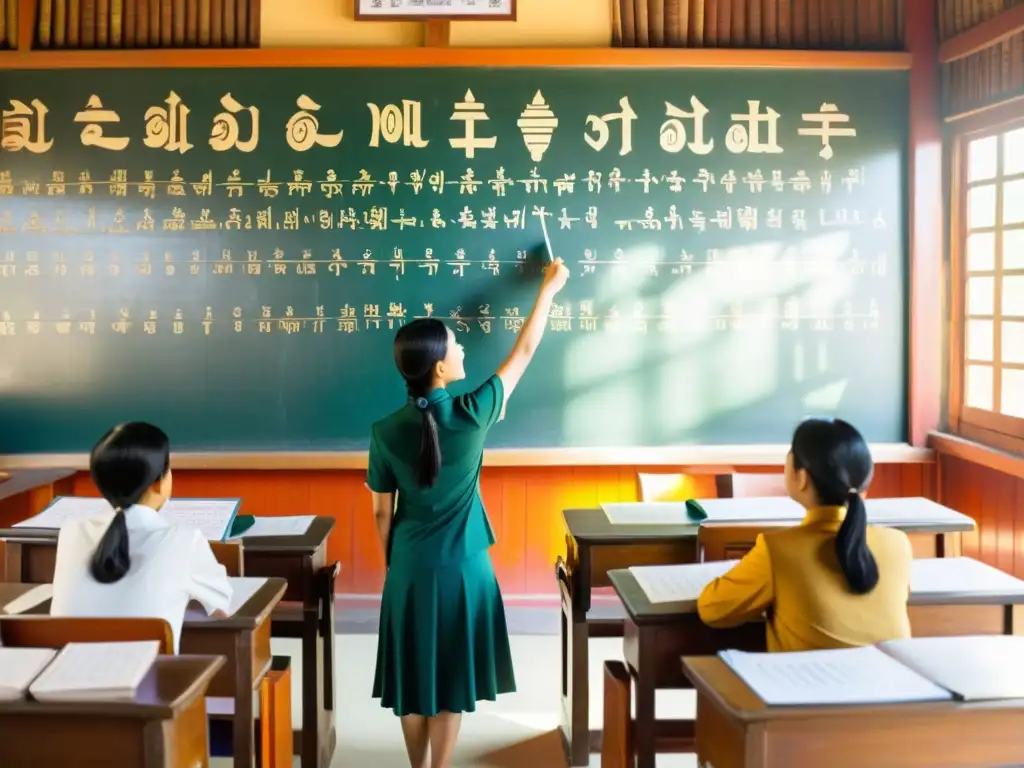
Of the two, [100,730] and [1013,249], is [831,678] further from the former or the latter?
[1013,249]

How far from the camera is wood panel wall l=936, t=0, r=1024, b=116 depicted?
336 centimetres

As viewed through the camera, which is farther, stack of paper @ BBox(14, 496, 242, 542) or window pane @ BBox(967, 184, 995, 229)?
window pane @ BBox(967, 184, 995, 229)

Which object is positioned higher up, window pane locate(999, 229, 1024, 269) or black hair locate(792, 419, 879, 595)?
window pane locate(999, 229, 1024, 269)

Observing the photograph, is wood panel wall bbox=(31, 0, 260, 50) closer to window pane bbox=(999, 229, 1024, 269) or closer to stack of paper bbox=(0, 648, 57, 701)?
stack of paper bbox=(0, 648, 57, 701)

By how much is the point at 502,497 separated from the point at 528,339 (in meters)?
1.45

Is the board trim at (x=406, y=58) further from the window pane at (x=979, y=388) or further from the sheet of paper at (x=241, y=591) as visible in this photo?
the sheet of paper at (x=241, y=591)

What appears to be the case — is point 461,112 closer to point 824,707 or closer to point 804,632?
point 804,632

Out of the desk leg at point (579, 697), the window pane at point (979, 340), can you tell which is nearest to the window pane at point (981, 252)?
the window pane at point (979, 340)

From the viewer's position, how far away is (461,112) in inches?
148

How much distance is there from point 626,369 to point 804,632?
2.20 m

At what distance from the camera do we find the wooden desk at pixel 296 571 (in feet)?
8.34

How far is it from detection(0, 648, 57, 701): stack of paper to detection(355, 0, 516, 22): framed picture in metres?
2.87

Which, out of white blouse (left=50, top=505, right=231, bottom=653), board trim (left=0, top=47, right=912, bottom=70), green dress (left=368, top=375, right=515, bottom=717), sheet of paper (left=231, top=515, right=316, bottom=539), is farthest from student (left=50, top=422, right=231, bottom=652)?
board trim (left=0, top=47, right=912, bottom=70)

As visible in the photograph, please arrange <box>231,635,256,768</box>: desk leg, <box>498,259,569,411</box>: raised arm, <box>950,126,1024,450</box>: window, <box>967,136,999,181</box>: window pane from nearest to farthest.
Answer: <box>231,635,256,768</box>: desk leg < <box>498,259,569,411</box>: raised arm < <box>950,126,1024,450</box>: window < <box>967,136,999,181</box>: window pane
